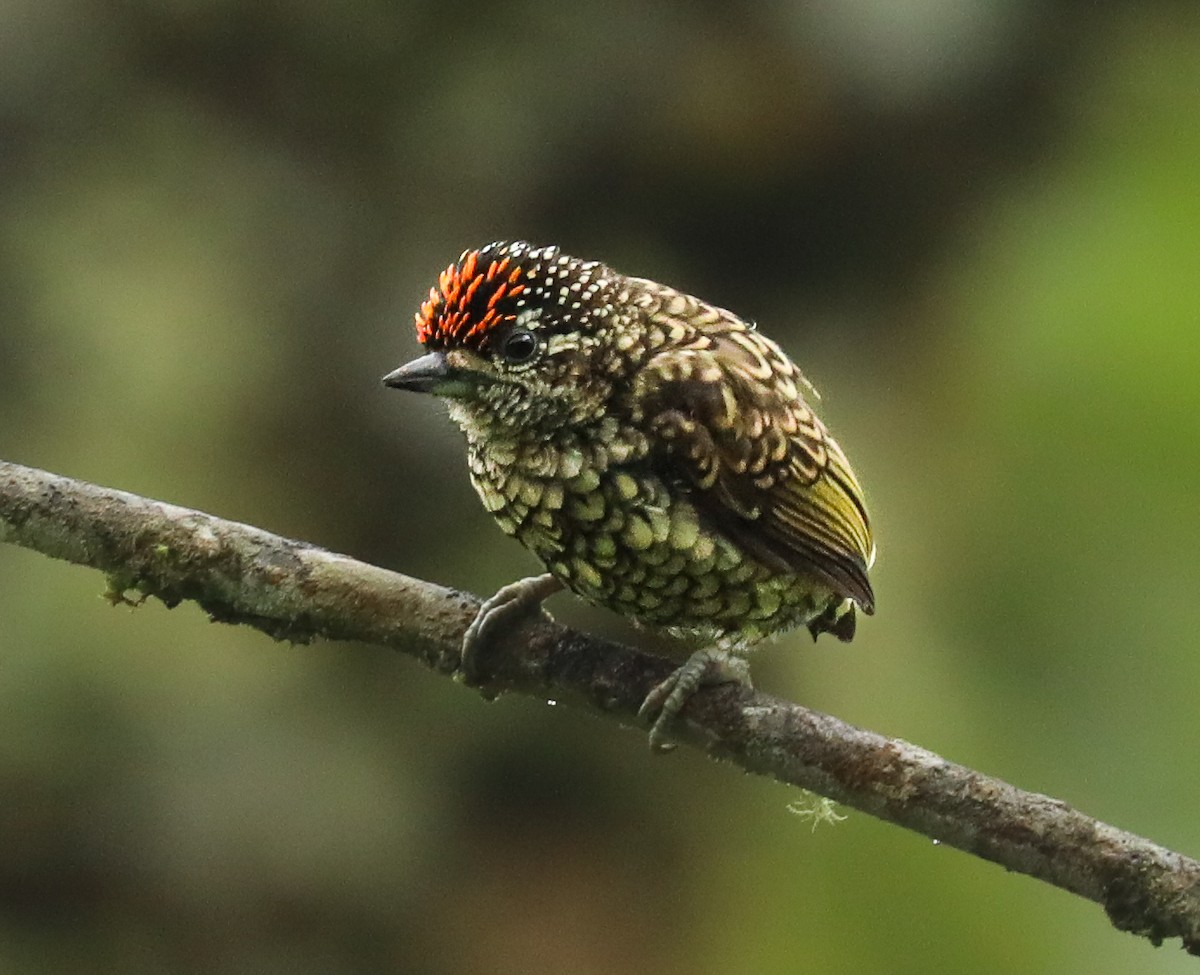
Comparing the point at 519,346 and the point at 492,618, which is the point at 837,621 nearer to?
the point at 492,618

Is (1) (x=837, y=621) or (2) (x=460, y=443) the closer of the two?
(1) (x=837, y=621)

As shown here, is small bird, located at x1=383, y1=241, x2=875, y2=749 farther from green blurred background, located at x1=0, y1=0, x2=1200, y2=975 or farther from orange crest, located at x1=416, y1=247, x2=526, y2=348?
green blurred background, located at x1=0, y1=0, x2=1200, y2=975

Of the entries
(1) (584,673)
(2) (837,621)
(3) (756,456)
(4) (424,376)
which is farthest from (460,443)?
(4) (424,376)

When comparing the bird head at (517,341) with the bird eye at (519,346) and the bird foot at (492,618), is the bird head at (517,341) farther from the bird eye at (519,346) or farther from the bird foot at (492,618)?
the bird foot at (492,618)

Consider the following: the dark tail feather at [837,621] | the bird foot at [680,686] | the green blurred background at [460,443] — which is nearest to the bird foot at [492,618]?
the bird foot at [680,686]

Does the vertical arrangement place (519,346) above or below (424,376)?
above

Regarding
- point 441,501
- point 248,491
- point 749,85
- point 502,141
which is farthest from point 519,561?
point 749,85

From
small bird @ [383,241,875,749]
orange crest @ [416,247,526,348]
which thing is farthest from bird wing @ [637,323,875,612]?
orange crest @ [416,247,526,348]

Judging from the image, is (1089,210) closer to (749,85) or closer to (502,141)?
(749,85)
